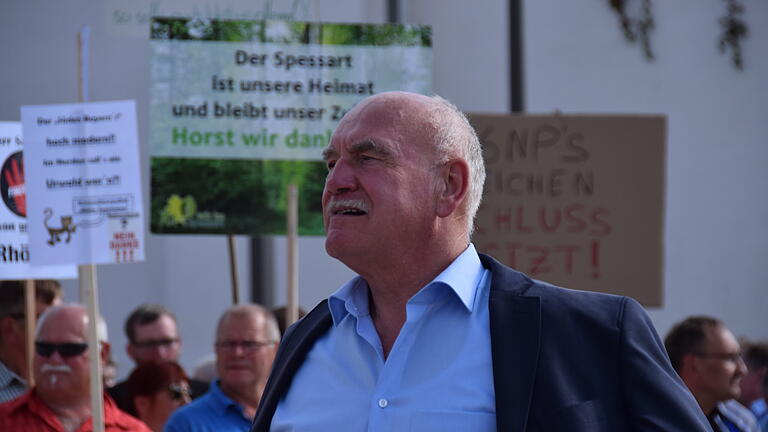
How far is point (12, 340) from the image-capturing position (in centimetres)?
471

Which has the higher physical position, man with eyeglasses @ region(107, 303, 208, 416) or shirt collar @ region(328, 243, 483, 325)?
shirt collar @ region(328, 243, 483, 325)

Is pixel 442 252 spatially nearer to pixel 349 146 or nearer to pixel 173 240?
pixel 349 146

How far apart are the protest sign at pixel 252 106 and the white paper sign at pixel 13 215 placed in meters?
0.48

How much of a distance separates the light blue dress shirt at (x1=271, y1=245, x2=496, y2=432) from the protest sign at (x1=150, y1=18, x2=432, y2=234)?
250 centimetres

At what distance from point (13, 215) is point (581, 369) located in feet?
10.0

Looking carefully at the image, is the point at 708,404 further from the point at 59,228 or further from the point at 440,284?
the point at 440,284

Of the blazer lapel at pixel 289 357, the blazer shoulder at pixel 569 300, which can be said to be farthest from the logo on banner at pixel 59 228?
the blazer shoulder at pixel 569 300

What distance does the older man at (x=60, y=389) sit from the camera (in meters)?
3.89

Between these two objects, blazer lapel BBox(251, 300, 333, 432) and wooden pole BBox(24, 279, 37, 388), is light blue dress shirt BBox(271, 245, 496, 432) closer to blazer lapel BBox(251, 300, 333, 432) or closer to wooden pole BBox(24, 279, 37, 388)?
blazer lapel BBox(251, 300, 333, 432)

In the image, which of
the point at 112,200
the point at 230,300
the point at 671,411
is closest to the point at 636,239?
the point at 112,200

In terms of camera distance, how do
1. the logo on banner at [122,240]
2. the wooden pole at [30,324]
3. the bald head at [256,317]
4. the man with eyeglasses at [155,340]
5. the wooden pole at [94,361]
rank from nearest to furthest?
the wooden pole at [94,361] < the logo on banner at [122,240] < the wooden pole at [30,324] < the bald head at [256,317] < the man with eyeglasses at [155,340]

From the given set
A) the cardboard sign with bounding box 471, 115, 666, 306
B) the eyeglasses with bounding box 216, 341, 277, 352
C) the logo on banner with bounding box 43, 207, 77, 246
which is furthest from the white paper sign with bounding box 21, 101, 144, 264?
the cardboard sign with bounding box 471, 115, 666, 306

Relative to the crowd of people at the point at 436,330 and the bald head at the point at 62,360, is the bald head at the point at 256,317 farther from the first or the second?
the crowd of people at the point at 436,330

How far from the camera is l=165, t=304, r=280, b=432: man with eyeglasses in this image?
14.0 ft
